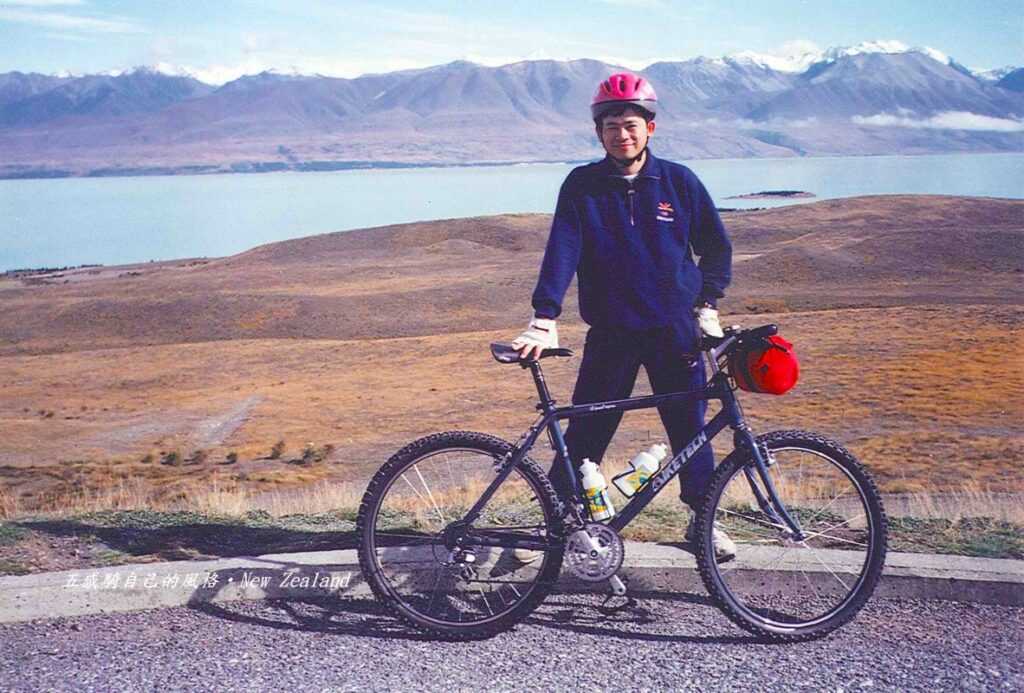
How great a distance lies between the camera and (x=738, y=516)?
169 inches

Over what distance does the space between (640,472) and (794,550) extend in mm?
772

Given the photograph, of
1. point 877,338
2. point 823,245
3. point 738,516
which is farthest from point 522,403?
point 823,245

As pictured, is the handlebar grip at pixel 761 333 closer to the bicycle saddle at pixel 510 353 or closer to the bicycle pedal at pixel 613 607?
the bicycle saddle at pixel 510 353

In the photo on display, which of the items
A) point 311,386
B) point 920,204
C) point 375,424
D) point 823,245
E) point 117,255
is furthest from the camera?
point 117,255

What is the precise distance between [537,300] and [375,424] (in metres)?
18.0

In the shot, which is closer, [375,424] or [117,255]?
[375,424]

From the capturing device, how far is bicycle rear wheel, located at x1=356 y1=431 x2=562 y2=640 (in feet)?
11.9

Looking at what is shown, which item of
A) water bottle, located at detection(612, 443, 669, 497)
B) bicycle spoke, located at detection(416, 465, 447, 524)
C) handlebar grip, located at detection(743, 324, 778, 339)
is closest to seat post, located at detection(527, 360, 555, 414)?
water bottle, located at detection(612, 443, 669, 497)

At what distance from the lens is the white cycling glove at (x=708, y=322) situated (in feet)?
12.9

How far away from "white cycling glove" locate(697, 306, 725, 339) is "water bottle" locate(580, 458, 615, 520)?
0.73m

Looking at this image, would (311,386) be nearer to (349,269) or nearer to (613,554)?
(613,554)

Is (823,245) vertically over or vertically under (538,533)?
under

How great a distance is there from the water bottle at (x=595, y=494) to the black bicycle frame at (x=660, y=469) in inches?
1.5

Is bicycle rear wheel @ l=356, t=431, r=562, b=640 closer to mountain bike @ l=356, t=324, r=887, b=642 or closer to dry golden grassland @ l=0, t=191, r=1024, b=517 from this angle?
mountain bike @ l=356, t=324, r=887, b=642
